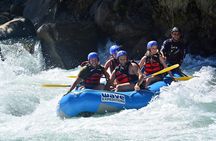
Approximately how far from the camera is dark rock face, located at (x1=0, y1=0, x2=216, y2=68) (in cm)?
1294

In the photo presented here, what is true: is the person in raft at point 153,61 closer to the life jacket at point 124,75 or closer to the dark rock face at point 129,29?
the life jacket at point 124,75

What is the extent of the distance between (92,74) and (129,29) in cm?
529

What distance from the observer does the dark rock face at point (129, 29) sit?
12.9 meters

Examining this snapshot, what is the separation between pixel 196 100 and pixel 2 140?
138 inches

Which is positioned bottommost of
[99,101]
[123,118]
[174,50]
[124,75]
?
[123,118]

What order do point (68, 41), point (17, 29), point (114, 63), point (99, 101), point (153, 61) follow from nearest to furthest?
1. point (99, 101)
2. point (153, 61)
3. point (114, 63)
4. point (68, 41)
5. point (17, 29)

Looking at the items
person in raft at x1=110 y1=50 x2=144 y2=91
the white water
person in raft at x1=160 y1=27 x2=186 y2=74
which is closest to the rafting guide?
the white water

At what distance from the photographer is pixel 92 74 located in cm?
858

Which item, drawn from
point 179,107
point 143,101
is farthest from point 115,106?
point 179,107

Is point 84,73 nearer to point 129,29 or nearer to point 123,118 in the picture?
point 123,118

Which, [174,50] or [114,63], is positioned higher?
[174,50]

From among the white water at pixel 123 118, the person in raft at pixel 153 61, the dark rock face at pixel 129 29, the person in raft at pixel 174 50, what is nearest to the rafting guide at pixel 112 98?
the white water at pixel 123 118

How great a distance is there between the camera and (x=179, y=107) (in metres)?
7.71

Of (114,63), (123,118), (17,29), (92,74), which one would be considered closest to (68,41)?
(17,29)
